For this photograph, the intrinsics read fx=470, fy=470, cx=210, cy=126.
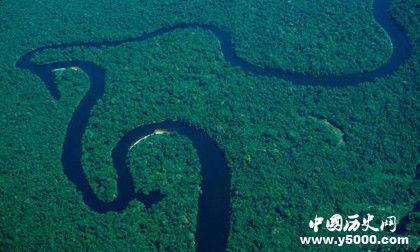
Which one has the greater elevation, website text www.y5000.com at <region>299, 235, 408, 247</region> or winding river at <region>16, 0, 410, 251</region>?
winding river at <region>16, 0, 410, 251</region>

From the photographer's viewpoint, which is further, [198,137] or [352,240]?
[198,137]

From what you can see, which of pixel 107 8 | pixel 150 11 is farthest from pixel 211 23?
pixel 107 8

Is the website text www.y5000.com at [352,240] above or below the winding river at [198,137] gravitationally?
below

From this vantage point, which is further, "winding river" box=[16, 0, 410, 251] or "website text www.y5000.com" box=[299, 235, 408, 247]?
"winding river" box=[16, 0, 410, 251]

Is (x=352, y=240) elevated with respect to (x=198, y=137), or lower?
lower
